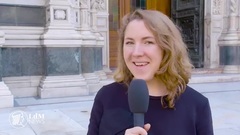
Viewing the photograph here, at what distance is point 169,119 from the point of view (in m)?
1.36

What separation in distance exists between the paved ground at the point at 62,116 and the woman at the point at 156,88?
2.60 meters

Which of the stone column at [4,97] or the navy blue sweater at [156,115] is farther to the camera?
the stone column at [4,97]

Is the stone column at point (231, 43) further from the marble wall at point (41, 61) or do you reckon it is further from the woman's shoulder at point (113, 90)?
the woman's shoulder at point (113, 90)

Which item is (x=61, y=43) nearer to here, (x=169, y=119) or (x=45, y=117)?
(x=45, y=117)

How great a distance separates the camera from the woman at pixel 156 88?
4.34 feet

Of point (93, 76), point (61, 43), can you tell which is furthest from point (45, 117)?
point (93, 76)

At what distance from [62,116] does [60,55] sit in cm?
185

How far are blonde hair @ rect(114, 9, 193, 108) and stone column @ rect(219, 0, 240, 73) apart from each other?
8930mm

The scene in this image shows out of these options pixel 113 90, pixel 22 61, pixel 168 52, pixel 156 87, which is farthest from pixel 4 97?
pixel 168 52

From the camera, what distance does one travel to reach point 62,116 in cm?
489

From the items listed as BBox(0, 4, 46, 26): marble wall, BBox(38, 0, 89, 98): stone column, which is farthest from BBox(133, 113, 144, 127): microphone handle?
BBox(0, 4, 46, 26): marble wall

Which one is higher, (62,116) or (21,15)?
(21,15)

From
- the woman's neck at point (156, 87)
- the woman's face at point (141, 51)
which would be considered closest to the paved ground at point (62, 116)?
the woman's neck at point (156, 87)

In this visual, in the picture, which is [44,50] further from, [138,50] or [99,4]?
[138,50]
